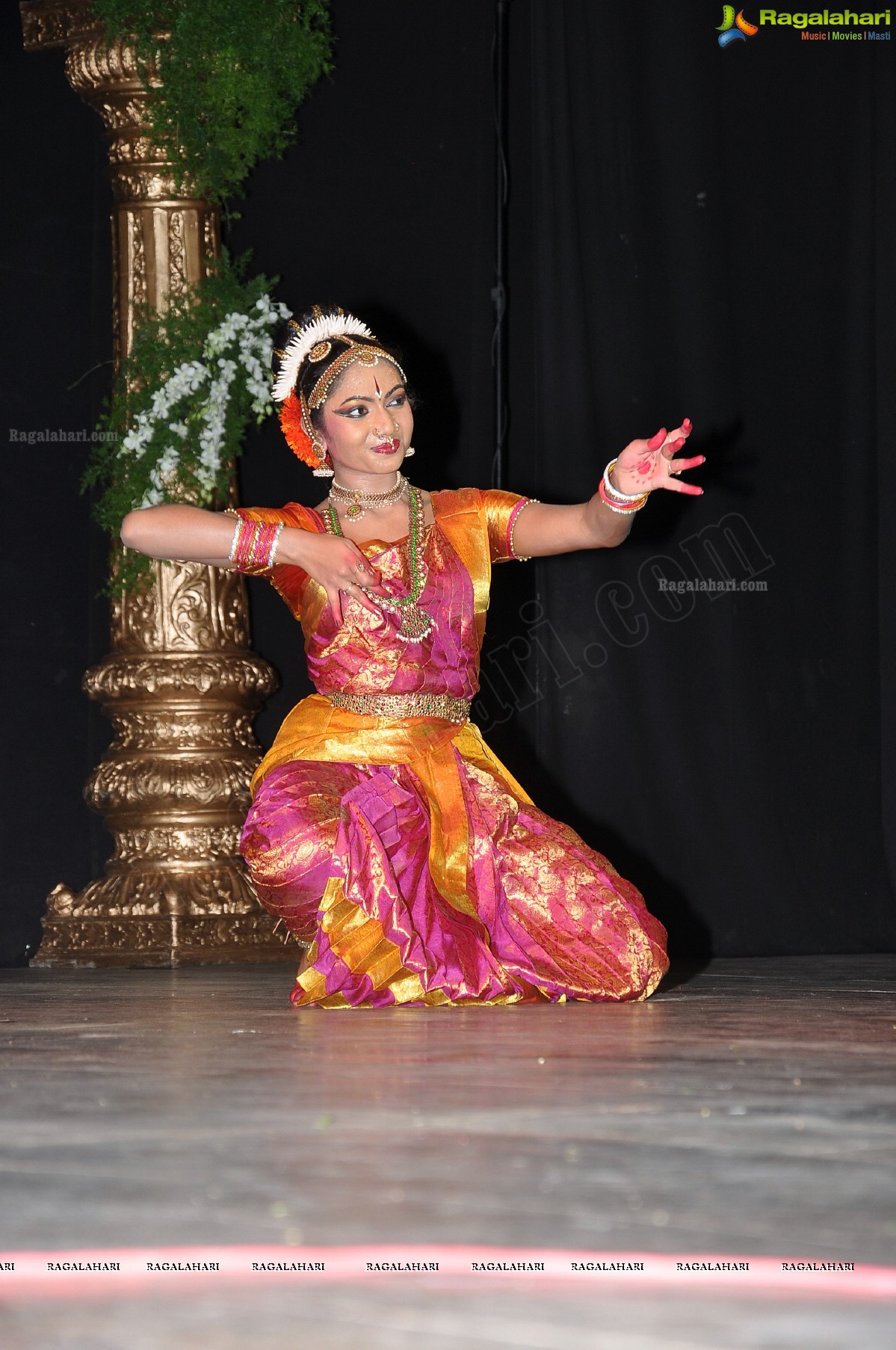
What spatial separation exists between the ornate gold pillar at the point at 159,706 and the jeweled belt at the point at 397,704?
45.1 inches

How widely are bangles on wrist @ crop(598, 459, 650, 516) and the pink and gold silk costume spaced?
Answer: 0.28m

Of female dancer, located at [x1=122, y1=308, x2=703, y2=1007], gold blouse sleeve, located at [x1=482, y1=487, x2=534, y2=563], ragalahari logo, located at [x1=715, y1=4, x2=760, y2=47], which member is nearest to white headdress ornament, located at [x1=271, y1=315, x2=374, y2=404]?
female dancer, located at [x1=122, y1=308, x2=703, y2=1007]

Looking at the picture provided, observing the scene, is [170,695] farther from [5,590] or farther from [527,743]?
[527,743]

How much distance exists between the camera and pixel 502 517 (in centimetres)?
300

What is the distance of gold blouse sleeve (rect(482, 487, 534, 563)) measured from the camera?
3.00 meters

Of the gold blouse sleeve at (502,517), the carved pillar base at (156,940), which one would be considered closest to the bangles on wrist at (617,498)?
the gold blouse sleeve at (502,517)

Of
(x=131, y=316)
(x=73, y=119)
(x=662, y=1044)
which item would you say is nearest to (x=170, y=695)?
(x=131, y=316)

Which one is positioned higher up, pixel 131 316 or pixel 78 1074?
pixel 131 316

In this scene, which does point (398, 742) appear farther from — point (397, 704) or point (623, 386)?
point (623, 386)

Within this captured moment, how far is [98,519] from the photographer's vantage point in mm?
3967

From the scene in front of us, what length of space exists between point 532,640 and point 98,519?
118 cm

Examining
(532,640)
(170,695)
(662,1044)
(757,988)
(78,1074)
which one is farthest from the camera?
(532,640)

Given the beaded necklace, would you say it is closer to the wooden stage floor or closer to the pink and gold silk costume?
the pink and gold silk costume

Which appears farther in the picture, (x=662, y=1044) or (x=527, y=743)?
(x=527, y=743)
